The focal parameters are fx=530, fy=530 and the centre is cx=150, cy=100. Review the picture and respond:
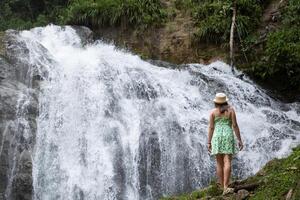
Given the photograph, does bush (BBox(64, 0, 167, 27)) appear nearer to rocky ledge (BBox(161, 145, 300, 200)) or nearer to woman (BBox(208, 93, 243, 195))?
rocky ledge (BBox(161, 145, 300, 200))

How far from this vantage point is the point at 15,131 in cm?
1112

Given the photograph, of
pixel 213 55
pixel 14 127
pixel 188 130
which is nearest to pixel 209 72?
pixel 213 55

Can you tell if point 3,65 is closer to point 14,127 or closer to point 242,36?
point 14,127

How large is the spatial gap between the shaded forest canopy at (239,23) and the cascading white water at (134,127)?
108cm

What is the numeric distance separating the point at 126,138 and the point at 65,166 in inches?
56.4

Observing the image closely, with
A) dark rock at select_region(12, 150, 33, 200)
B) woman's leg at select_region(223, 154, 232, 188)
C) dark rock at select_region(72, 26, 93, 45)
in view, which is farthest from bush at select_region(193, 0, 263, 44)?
woman's leg at select_region(223, 154, 232, 188)

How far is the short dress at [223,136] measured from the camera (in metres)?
6.89

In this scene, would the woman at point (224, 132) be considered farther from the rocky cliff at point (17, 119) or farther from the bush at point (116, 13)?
the bush at point (116, 13)

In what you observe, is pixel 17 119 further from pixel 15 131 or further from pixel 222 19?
pixel 222 19

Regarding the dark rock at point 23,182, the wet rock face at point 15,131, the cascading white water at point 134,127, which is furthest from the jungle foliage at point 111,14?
the dark rock at point 23,182

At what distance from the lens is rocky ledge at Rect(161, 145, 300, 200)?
6021mm

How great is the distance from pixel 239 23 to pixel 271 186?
1070cm

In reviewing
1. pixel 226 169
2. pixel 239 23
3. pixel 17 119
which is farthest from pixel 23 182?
pixel 239 23

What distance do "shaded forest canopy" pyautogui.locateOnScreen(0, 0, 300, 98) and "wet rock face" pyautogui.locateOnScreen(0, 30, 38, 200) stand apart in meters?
6.02
